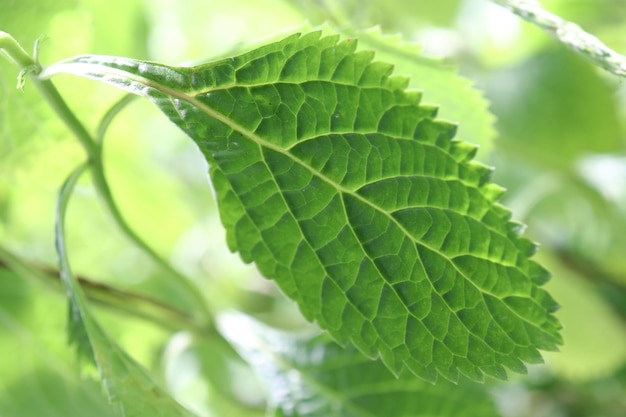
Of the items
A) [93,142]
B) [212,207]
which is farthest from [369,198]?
[212,207]

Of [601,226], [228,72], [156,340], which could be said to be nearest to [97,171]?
[228,72]

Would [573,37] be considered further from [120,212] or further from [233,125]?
[120,212]

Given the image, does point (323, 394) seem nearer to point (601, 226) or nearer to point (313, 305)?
point (313, 305)

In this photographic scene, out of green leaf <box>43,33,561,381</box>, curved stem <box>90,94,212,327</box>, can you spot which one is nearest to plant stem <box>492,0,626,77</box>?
green leaf <box>43,33,561,381</box>

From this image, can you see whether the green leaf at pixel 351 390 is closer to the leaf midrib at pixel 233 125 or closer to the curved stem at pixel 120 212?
the curved stem at pixel 120 212

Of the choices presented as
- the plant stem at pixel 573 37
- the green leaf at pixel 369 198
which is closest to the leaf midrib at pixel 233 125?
the green leaf at pixel 369 198

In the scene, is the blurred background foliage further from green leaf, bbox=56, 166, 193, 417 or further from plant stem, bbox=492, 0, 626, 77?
plant stem, bbox=492, 0, 626, 77

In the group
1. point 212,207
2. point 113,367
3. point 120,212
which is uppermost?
point 212,207
